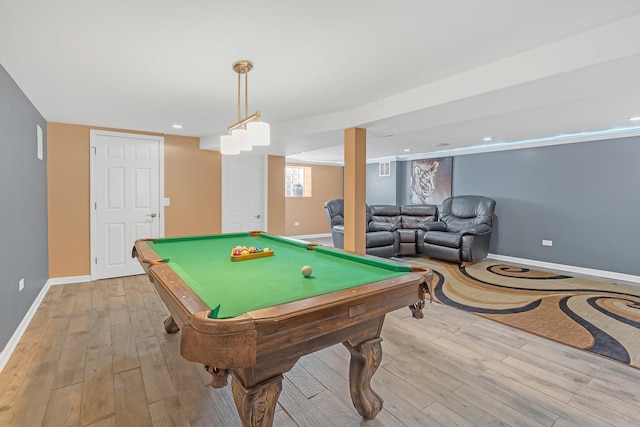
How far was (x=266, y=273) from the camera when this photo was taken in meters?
1.83

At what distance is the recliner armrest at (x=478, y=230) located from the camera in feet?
17.6

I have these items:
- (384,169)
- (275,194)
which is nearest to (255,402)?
(275,194)

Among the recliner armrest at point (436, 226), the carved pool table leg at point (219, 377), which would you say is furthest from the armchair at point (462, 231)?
the carved pool table leg at point (219, 377)

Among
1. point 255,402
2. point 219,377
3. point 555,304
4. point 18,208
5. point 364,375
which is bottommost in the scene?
point 555,304

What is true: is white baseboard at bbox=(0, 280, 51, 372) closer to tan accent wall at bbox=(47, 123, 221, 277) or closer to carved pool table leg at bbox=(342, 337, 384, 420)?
tan accent wall at bbox=(47, 123, 221, 277)

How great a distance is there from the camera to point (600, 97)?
299cm

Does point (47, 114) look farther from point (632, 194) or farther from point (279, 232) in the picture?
point (632, 194)

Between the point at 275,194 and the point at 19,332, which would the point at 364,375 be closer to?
the point at 19,332

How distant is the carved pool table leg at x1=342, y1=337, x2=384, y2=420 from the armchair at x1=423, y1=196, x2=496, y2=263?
4262 mm

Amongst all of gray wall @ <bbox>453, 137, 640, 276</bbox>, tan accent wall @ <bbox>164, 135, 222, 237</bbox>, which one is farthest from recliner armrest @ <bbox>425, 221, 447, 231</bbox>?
tan accent wall @ <bbox>164, 135, 222, 237</bbox>

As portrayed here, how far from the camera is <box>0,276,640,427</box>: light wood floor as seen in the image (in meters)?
1.72

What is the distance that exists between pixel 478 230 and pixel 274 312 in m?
5.38

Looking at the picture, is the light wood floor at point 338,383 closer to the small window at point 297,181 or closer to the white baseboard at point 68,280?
the white baseboard at point 68,280

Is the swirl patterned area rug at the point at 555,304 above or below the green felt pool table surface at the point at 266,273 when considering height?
below
